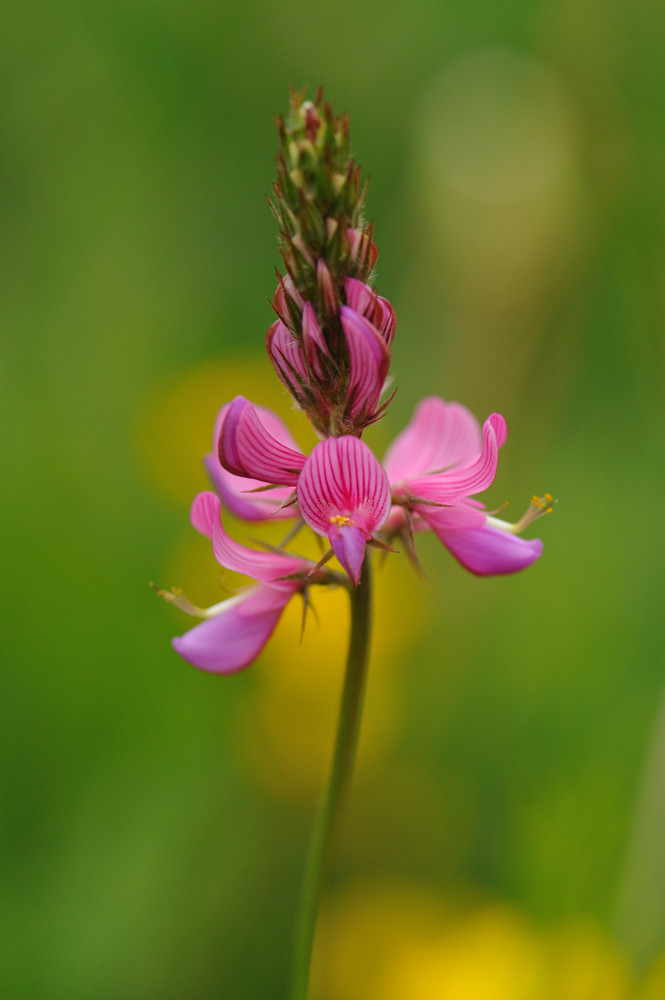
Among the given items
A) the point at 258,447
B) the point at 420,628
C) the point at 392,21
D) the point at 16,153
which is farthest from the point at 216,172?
the point at 258,447

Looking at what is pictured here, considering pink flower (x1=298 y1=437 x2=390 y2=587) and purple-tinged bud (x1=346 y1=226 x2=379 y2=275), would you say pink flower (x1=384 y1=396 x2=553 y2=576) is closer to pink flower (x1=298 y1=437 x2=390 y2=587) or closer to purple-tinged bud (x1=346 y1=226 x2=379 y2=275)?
pink flower (x1=298 y1=437 x2=390 y2=587)

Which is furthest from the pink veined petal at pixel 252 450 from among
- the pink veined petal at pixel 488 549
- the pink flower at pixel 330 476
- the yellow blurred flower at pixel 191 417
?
the yellow blurred flower at pixel 191 417

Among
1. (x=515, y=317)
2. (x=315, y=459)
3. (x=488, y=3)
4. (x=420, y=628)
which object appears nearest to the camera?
(x=315, y=459)

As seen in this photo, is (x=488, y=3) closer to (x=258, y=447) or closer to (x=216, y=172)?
(x=216, y=172)

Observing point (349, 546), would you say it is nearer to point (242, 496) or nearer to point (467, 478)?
point (467, 478)

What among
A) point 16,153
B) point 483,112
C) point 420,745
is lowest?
point 420,745

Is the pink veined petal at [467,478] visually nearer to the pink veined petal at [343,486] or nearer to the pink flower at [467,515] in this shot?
the pink flower at [467,515]

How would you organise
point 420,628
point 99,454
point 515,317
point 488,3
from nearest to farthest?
1. point 420,628
2. point 99,454
3. point 515,317
4. point 488,3
